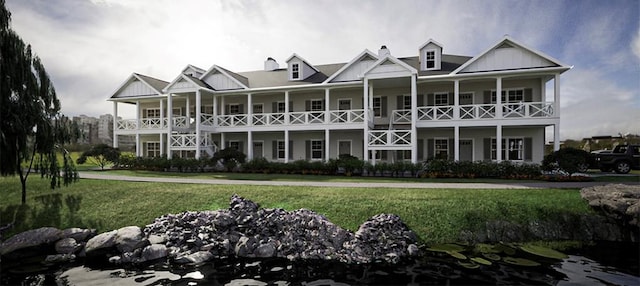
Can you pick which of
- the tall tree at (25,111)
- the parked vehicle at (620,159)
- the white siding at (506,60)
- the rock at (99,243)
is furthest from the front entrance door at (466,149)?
the tall tree at (25,111)

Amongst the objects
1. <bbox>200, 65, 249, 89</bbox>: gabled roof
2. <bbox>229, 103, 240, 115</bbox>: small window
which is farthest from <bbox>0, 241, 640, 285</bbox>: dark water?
<bbox>229, 103, 240, 115</bbox>: small window

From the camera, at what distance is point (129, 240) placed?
8.50 meters

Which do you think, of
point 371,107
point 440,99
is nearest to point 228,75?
point 371,107

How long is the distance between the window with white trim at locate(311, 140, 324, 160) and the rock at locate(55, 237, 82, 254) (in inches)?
641

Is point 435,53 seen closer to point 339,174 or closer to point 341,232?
point 339,174

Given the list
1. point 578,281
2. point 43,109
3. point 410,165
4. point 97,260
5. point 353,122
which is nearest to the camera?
point 578,281

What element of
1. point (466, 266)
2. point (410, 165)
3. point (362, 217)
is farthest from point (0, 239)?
point (410, 165)

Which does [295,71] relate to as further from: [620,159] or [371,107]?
[620,159]

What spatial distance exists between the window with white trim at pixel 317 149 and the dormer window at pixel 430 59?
9290mm

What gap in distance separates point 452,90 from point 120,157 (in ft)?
78.1

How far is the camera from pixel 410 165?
56.1 ft

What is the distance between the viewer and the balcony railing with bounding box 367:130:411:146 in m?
18.8

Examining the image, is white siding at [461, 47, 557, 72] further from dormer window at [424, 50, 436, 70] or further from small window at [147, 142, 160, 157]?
small window at [147, 142, 160, 157]

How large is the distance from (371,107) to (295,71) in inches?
277
